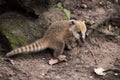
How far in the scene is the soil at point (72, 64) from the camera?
6.13 m

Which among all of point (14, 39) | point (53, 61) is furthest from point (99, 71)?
point (14, 39)

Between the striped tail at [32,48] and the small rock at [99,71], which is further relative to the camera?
the striped tail at [32,48]

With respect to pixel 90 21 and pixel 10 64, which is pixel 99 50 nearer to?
pixel 90 21

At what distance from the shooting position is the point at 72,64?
A: 6.62m

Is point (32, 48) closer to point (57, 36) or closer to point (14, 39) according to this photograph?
point (14, 39)

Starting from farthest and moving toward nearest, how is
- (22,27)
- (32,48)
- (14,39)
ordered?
(22,27), (14,39), (32,48)

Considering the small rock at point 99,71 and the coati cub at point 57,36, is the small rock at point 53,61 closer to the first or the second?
the coati cub at point 57,36

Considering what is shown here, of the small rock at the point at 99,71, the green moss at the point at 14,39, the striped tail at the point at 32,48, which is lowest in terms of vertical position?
the small rock at the point at 99,71

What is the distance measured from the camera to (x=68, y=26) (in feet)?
22.9

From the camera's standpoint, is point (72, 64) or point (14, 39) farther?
A: point (14, 39)

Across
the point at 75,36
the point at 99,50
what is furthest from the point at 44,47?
the point at 99,50

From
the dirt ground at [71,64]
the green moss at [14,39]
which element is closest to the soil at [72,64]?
the dirt ground at [71,64]

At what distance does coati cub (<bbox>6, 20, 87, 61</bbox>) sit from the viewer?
22.0 feet

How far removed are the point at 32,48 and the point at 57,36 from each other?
58 centimetres
